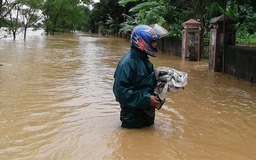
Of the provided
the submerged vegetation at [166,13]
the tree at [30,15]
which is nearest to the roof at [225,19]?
the submerged vegetation at [166,13]

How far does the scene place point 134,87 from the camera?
4.51 meters

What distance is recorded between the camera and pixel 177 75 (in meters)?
4.58

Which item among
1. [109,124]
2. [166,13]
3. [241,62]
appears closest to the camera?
[109,124]

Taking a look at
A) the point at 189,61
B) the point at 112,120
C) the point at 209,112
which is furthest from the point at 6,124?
the point at 189,61

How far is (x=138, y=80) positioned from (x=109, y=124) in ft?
3.59

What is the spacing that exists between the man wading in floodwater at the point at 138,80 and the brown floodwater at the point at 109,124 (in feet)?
0.92

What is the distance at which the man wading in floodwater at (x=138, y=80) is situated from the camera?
14.3 ft

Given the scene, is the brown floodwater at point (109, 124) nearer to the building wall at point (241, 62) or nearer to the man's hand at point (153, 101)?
the man's hand at point (153, 101)

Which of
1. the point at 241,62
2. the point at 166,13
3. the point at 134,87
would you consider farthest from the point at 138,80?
the point at 166,13

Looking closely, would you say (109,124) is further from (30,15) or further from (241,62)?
(30,15)

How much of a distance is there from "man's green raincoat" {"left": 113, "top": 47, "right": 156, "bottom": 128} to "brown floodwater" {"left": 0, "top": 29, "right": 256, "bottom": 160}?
219 millimetres

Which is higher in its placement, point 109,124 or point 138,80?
point 138,80

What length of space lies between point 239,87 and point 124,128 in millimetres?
4981

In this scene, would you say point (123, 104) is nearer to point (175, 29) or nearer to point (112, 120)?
point (112, 120)
